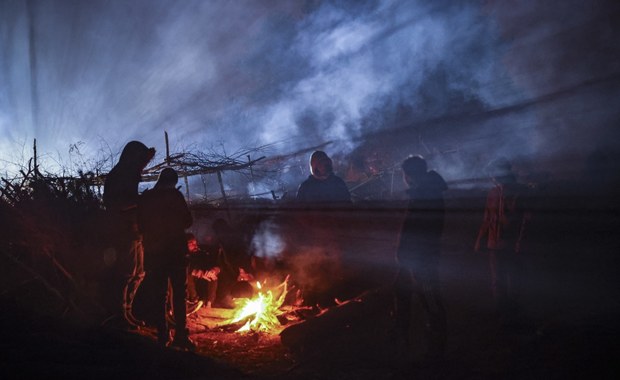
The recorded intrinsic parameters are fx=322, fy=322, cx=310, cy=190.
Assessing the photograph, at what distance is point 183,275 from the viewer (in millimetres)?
3977

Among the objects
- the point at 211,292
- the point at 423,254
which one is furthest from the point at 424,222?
the point at 211,292

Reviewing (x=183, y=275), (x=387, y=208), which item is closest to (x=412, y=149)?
(x=387, y=208)

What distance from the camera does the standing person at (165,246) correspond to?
3.76 m

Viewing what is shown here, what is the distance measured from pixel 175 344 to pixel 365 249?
529 cm

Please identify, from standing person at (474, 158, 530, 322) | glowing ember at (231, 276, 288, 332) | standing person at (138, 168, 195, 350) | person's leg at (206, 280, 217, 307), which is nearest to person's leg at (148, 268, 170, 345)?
standing person at (138, 168, 195, 350)

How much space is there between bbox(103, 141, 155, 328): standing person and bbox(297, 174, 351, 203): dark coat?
7.56ft

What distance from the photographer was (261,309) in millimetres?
5023

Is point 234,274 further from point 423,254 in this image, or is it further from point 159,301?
point 423,254

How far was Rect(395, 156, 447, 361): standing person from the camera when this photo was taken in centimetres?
342

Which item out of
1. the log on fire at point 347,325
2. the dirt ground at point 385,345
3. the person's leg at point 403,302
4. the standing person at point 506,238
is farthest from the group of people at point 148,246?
the standing person at point 506,238

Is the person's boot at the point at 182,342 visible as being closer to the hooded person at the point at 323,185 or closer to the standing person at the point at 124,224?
the standing person at the point at 124,224

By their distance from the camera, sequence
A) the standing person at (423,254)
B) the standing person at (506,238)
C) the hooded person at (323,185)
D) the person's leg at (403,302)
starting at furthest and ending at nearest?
the hooded person at (323,185), the standing person at (506,238), the person's leg at (403,302), the standing person at (423,254)

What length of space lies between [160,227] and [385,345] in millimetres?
2995

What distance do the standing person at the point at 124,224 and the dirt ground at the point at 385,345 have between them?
23.6 inches
